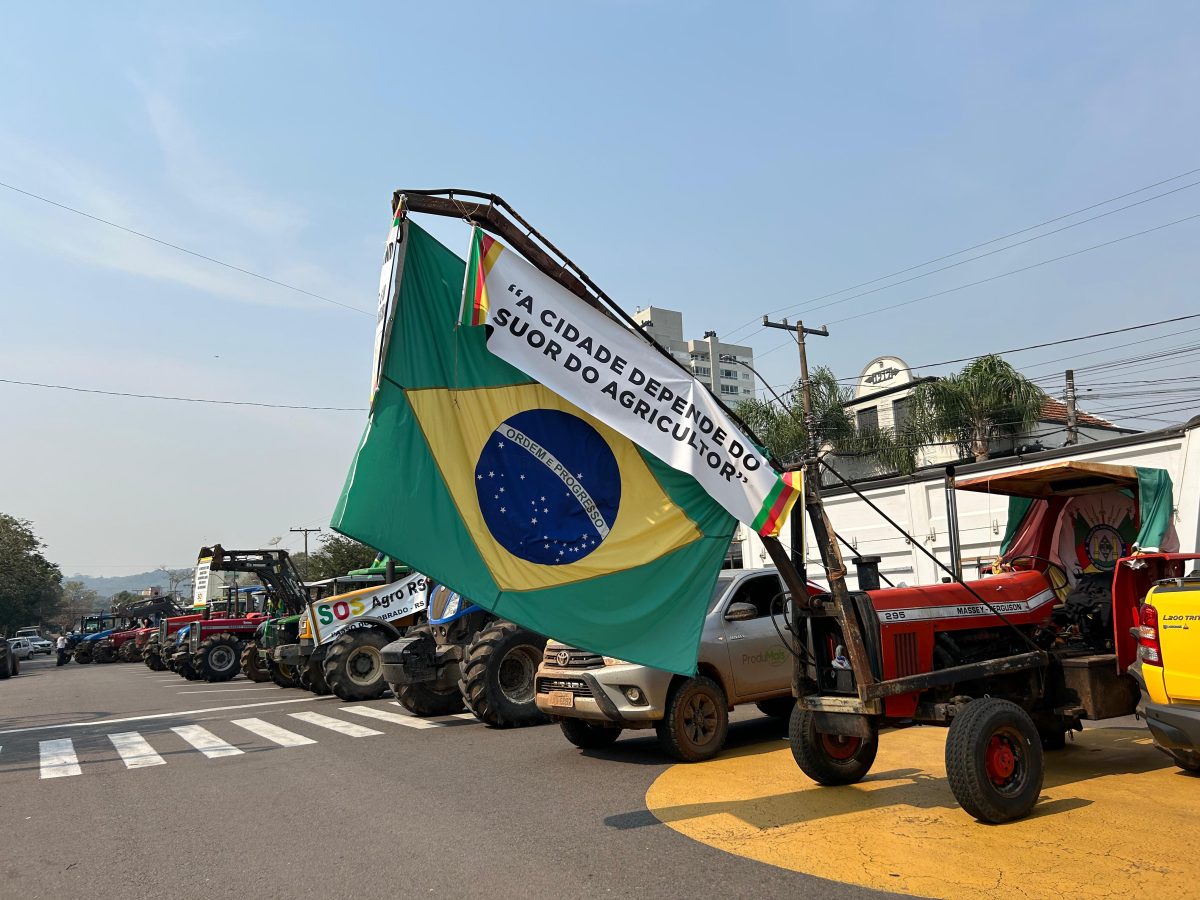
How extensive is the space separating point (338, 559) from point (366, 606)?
1620 inches

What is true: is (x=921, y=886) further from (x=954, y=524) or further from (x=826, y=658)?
(x=954, y=524)

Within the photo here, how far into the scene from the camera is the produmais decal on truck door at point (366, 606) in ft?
55.1

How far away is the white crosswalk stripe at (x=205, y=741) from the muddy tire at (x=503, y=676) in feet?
9.30

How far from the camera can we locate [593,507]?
6.59m

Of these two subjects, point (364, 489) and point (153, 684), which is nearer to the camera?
point (364, 489)

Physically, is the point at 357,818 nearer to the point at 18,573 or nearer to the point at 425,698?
the point at 425,698

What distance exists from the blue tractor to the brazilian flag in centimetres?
466

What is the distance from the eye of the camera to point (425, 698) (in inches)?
508

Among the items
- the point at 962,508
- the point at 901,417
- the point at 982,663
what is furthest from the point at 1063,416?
the point at 982,663

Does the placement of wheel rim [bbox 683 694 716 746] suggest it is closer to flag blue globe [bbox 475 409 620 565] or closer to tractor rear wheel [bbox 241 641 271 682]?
flag blue globe [bbox 475 409 620 565]

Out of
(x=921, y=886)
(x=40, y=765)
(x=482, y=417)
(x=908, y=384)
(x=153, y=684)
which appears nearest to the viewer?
(x=921, y=886)

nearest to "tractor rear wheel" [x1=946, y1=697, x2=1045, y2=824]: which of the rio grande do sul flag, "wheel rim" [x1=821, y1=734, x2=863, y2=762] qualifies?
"wheel rim" [x1=821, y1=734, x2=863, y2=762]

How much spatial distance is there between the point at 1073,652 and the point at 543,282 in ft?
17.3

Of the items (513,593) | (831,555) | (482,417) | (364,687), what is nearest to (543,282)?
(482,417)
